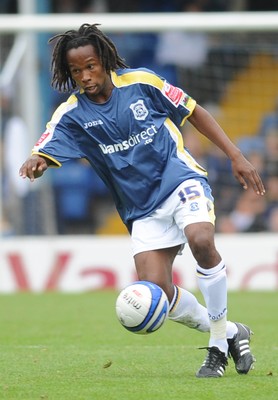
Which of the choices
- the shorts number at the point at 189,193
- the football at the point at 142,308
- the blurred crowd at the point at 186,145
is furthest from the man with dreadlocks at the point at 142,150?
the blurred crowd at the point at 186,145

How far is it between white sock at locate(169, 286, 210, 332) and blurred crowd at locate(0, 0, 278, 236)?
8318mm

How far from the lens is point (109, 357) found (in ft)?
28.1

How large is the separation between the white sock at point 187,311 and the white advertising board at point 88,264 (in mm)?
7719

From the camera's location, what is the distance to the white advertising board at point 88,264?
15539 mm

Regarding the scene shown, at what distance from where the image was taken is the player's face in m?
7.50

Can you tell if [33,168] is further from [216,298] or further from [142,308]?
[216,298]

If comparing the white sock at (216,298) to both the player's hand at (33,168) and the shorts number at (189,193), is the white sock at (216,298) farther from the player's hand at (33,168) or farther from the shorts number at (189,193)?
the player's hand at (33,168)

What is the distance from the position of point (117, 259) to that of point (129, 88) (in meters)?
8.10

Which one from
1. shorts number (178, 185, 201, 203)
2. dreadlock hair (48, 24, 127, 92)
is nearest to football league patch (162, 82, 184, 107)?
dreadlock hair (48, 24, 127, 92)

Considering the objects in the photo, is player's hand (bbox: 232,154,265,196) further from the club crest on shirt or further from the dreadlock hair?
the dreadlock hair

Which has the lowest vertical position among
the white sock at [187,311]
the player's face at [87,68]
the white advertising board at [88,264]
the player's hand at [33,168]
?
the white advertising board at [88,264]

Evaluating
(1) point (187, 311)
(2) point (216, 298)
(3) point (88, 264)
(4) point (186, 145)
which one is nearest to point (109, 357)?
(1) point (187, 311)

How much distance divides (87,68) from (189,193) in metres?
1.06

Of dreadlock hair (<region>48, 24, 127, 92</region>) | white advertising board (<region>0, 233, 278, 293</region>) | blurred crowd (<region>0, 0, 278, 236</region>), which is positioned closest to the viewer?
dreadlock hair (<region>48, 24, 127, 92</region>)
